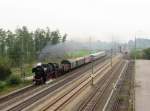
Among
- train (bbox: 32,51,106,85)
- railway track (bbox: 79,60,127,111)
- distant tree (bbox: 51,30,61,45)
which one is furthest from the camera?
distant tree (bbox: 51,30,61,45)

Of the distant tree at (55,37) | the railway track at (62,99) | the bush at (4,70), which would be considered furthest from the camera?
the distant tree at (55,37)

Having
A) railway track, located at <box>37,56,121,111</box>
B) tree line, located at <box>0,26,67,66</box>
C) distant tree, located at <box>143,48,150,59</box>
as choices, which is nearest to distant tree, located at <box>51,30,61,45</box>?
tree line, located at <box>0,26,67,66</box>

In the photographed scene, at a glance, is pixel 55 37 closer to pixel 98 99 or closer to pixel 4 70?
pixel 4 70

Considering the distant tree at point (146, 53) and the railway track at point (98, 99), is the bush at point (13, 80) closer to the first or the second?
the railway track at point (98, 99)

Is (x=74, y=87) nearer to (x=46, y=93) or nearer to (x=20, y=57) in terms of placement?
(x=46, y=93)

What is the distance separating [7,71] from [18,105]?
1657 cm

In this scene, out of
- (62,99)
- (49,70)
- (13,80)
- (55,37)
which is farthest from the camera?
(55,37)

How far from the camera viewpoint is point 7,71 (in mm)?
51625

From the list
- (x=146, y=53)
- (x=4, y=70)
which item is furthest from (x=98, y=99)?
(x=146, y=53)

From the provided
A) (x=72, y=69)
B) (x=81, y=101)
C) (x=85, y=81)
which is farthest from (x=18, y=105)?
(x=72, y=69)

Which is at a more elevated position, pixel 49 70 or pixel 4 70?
pixel 4 70

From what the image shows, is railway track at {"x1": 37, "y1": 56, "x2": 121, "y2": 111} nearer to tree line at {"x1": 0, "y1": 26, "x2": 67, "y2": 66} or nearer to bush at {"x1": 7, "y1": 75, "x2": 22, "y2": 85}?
bush at {"x1": 7, "y1": 75, "x2": 22, "y2": 85}

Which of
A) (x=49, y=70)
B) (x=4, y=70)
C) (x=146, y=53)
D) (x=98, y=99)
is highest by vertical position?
(x=4, y=70)

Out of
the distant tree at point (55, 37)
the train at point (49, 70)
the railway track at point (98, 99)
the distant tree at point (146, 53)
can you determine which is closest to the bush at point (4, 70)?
the train at point (49, 70)
